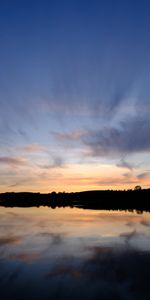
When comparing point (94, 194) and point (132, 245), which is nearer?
point (132, 245)

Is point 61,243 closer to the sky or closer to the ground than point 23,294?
closer to the sky

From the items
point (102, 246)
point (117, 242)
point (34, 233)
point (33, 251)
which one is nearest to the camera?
point (33, 251)

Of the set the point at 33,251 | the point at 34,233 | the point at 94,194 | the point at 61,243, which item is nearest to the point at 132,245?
the point at 61,243

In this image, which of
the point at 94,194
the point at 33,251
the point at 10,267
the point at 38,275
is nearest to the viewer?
the point at 38,275

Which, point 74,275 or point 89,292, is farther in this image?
point 74,275

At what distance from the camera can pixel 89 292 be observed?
11992mm

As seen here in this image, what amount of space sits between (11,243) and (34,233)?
18.7ft

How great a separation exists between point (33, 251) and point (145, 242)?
7.82 metres

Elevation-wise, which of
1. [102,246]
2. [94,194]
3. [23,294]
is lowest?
[23,294]

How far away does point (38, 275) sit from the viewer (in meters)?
14.3

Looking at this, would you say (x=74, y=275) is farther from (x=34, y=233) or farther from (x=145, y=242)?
(x=34, y=233)

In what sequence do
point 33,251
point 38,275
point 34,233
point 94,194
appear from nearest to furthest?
point 38,275 → point 33,251 → point 34,233 → point 94,194

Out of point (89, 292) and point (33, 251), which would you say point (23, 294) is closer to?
point (89, 292)

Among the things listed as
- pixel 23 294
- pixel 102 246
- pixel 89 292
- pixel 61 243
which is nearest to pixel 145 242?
pixel 102 246
